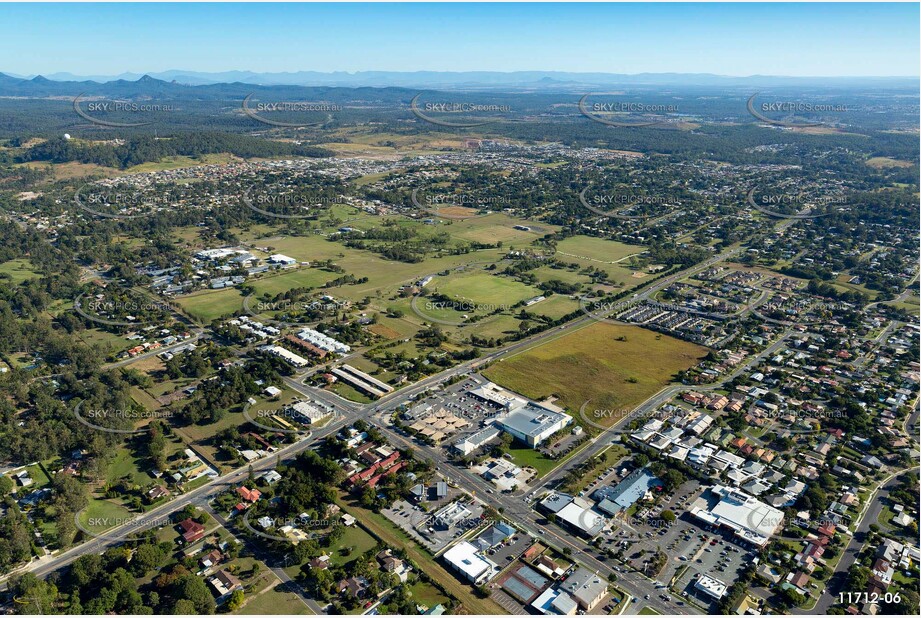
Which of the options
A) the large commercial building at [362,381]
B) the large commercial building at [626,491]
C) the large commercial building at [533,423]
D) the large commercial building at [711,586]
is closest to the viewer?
the large commercial building at [711,586]

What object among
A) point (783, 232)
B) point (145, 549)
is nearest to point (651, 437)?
point (145, 549)

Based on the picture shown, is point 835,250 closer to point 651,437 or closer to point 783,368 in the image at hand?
point 783,368

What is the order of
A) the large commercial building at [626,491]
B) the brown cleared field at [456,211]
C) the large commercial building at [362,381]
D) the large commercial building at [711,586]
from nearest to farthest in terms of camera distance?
the large commercial building at [711,586] < the large commercial building at [626,491] < the large commercial building at [362,381] < the brown cleared field at [456,211]

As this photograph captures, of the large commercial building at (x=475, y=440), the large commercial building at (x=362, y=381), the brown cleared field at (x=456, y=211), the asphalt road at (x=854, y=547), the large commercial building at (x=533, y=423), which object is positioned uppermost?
the brown cleared field at (x=456, y=211)

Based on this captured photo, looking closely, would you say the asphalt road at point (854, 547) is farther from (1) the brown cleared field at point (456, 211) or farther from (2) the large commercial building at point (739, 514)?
(1) the brown cleared field at point (456, 211)

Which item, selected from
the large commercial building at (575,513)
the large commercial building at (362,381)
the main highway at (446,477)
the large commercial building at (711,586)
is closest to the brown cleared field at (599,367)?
the main highway at (446,477)

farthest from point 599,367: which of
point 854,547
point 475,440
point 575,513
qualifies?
point 854,547
